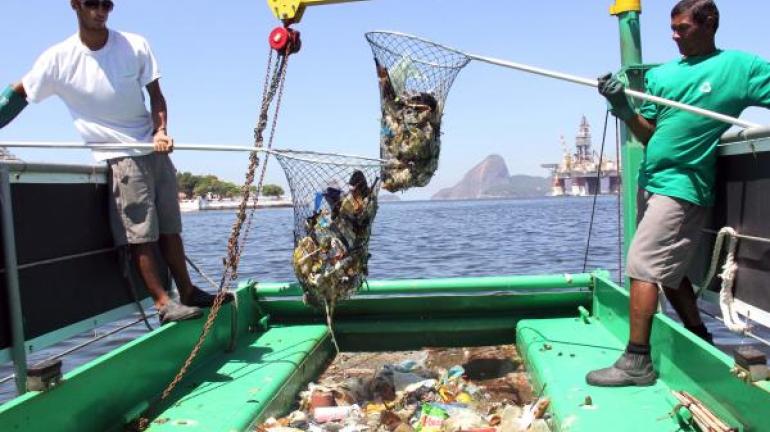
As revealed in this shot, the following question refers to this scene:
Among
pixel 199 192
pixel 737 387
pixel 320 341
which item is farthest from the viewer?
pixel 199 192

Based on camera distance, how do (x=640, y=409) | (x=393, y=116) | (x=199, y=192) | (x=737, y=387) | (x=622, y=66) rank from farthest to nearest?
(x=199, y=192)
(x=622, y=66)
(x=393, y=116)
(x=640, y=409)
(x=737, y=387)

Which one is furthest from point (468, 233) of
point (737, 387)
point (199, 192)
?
point (199, 192)

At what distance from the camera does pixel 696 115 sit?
3.78 m

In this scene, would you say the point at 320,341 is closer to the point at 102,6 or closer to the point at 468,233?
the point at 102,6

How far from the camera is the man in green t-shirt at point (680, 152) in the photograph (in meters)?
3.75

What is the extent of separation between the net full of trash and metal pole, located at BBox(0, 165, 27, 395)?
1.54 meters

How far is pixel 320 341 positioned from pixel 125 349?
201 cm

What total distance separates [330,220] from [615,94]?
73.5 inches

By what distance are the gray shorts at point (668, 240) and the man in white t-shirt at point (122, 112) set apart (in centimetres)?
285

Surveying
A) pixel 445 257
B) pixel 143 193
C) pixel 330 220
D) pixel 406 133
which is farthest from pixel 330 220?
pixel 445 257

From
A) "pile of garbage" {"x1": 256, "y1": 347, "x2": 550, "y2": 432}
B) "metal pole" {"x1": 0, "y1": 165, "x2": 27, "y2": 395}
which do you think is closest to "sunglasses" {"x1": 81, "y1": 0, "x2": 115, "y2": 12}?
"metal pole" {"x1": 0, "y1": 165, "x2": 27, "y2": 395}

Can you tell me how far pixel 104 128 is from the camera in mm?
4480

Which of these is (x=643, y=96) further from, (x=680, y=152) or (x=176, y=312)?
(x=176, y=312)

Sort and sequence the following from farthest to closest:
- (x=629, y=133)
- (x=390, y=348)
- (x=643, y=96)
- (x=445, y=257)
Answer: (x=445, y=257), (x=390, y=348), (x=629, y=133), (x=643, y=96)
